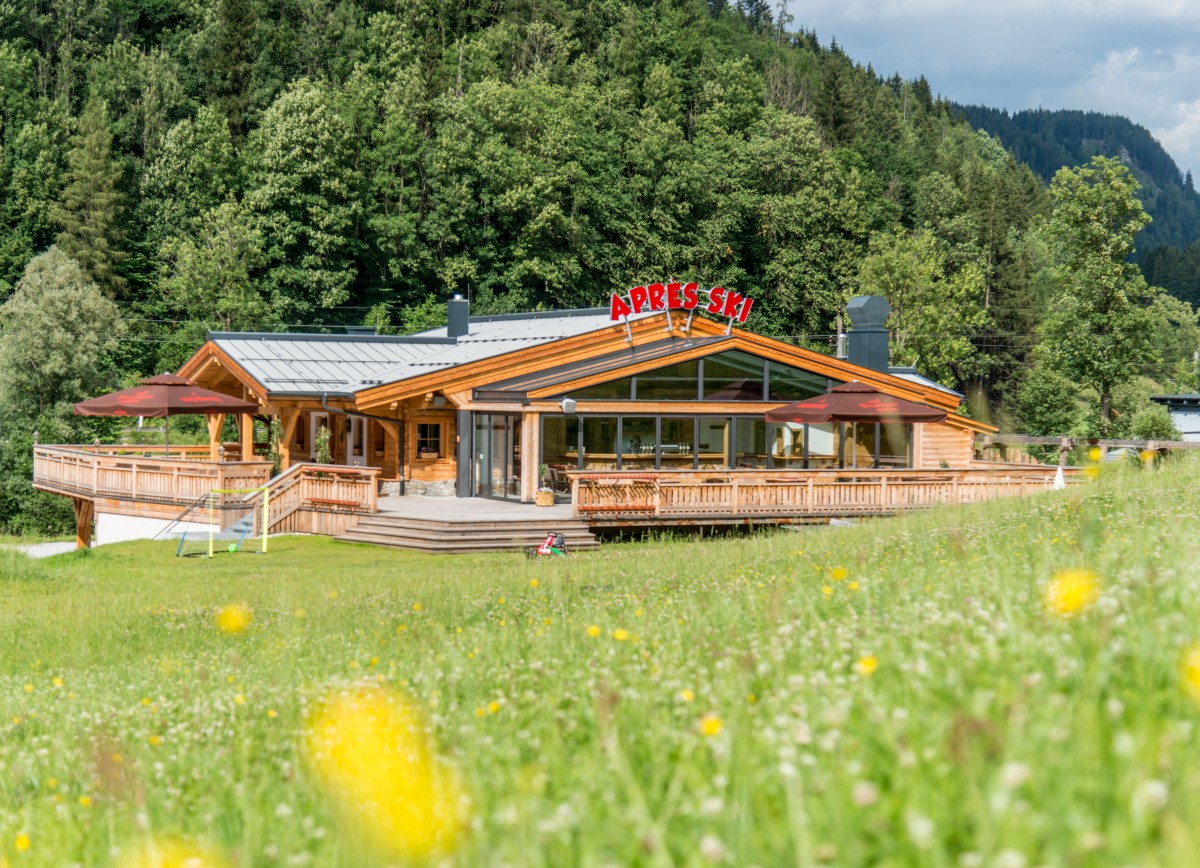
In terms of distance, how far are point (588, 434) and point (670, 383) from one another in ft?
8.78

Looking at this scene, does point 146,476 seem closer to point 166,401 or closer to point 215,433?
point 166,401

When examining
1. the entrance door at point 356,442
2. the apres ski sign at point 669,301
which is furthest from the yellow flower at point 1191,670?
the entrance door at point 356,442

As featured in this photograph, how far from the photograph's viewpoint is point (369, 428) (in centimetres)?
3522

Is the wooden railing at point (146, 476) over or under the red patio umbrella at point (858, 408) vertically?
under

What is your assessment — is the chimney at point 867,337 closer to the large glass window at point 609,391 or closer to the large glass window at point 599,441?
the large glass window at point 609,391

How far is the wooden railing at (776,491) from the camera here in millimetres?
26906

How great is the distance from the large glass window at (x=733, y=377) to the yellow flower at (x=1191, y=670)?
2856 centimetres

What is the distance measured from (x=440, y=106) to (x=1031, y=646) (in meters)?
71.2

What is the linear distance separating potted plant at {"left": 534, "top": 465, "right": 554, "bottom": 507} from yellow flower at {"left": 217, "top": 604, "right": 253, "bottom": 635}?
49.0 ft

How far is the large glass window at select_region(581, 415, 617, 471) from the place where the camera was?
31.8 m

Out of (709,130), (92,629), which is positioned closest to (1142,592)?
(92,629)

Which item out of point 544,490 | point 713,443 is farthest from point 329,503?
point 713,443

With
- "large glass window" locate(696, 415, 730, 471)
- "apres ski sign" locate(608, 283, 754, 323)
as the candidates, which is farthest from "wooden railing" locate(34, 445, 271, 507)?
"large glass window" locate(696, 415, 730, 471)

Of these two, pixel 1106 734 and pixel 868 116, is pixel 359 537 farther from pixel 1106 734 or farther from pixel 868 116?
pixel 868 116
